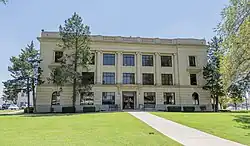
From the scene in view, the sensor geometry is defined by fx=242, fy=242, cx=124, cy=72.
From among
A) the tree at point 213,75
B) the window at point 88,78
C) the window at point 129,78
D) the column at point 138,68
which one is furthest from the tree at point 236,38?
the window at point 88,78

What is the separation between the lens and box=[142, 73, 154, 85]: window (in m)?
42.9

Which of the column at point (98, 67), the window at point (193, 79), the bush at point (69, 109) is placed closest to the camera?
the bush at point (69, 109)

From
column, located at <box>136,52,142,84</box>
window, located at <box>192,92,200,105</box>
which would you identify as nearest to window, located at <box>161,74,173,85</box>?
column, located at <box>136,52,142,84</box>

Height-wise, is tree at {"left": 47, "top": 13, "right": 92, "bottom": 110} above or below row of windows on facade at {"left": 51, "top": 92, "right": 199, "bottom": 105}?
above

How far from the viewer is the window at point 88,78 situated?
39.6 meters

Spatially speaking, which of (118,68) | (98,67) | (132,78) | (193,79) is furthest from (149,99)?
(98,67)

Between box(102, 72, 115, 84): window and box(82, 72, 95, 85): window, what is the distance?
196cm

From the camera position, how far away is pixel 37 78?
39469 millimetres

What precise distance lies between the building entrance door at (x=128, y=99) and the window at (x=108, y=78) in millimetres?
3076

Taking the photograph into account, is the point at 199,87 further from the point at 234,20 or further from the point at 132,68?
the point at 234,20

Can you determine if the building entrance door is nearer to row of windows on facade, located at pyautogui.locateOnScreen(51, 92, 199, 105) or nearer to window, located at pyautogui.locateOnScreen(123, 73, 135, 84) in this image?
window, located at pyautogui.locateOnScreen(123, 73, 135, 84)

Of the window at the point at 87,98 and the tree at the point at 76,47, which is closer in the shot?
the tree at the point at 76,47

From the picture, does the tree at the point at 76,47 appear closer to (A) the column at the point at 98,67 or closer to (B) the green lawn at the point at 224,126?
(A) the column at the point at 98,67

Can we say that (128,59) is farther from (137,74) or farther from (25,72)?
(25,72)
